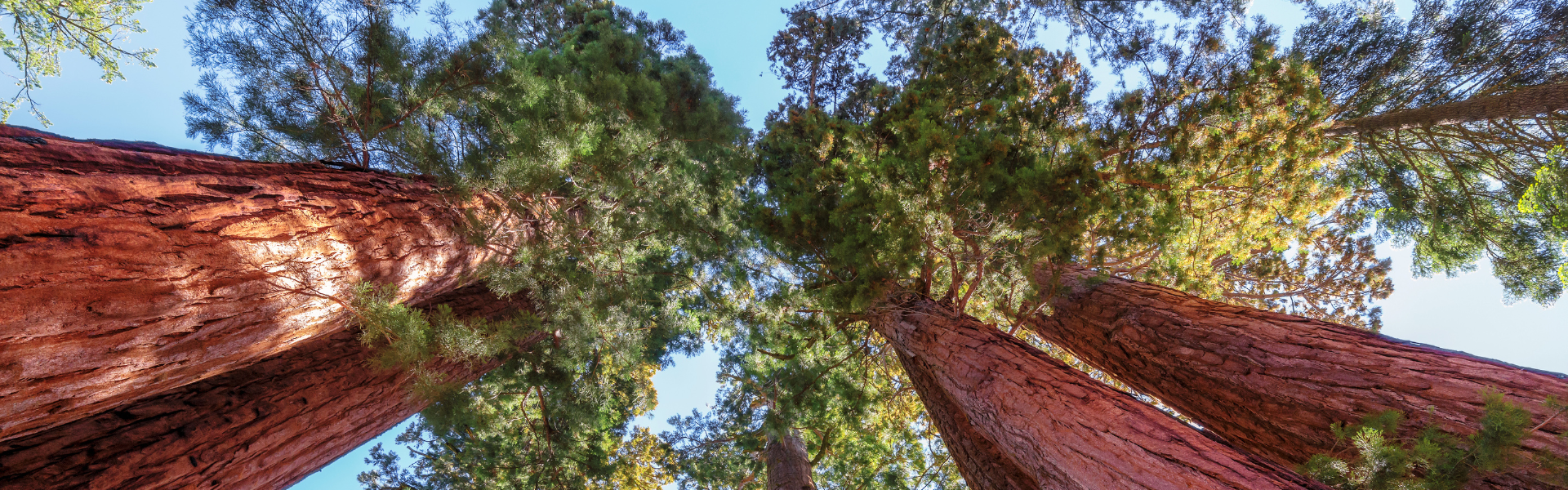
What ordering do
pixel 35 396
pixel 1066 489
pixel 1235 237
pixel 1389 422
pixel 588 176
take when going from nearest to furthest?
1. pixel 35 396
2. pixel 1389 422
3. pixel 1066 489
4. pixel 588 176
5. pixel 1235 237

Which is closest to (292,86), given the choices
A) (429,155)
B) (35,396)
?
(429,155)

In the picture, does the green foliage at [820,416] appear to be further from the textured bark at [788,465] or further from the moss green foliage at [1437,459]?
the moss green foliage at [1437,459]

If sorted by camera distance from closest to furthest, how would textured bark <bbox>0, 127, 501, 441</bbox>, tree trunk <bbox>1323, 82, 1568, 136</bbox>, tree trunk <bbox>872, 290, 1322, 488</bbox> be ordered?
textured bark <bbox>0, 127, 501, 441</bbox> → tree trunk <bbox>872, 290, 1322, 488</bbox> → tree trunk <bbox>1323, 82, 1568, 136</bbox>

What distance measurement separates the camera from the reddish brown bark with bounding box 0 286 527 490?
2.15 metres

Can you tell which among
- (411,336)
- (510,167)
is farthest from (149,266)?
(510,167)

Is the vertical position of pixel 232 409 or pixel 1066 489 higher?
pixel 232 409

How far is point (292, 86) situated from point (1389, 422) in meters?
6.26

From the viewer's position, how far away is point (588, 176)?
146 inches

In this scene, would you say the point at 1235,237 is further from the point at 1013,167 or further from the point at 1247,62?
the point at 1013,167

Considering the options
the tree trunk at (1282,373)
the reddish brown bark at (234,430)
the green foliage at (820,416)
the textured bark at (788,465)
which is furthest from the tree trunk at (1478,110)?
the reddish brown bark at (234,430)

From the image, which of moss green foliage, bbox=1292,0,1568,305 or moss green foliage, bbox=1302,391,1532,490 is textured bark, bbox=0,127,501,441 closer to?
moss green foliage, bbox=1302,391,1532,490

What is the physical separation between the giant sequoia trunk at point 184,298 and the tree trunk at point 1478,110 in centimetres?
761

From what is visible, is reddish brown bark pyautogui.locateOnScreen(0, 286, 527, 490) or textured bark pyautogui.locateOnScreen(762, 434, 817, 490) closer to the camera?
reddish brown bark pyautogui.locateOnScreen(0, 286, 527, 490)

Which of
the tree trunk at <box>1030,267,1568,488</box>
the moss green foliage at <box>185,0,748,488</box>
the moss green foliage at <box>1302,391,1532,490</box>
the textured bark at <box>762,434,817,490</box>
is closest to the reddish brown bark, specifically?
the moss green foliage at <box>185,0,748,488</box>
